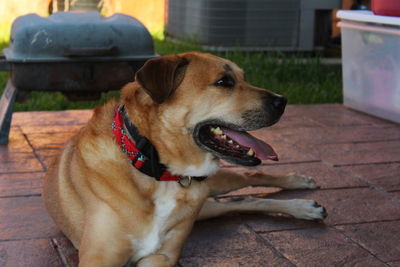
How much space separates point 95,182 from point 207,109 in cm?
58

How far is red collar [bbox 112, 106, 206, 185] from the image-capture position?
9.11 feet

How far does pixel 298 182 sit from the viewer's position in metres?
4.04

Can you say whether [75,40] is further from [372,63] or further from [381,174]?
[372,63]

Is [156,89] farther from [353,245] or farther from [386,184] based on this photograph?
[386,184]

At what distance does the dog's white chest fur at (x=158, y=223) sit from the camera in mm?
2832

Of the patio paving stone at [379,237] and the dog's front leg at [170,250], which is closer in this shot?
the dog's front leg at [170,250]

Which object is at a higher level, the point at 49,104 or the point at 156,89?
the point at 156,89

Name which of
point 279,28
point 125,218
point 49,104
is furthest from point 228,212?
point 279,28

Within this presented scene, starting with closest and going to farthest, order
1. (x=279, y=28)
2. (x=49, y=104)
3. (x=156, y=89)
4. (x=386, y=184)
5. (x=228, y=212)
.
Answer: (x=156, y=89) < (x=228, y=212) < (x=386, y=184) < (x=49, y=104) < (x=279, y=28)

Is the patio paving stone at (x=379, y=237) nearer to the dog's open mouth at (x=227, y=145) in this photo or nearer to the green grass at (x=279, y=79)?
the dog's open mouth at (x=227, y=145)

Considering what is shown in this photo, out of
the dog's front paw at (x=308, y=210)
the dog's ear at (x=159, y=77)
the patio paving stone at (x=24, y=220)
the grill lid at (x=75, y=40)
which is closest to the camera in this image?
the dog's ear at (x=159, y=77)

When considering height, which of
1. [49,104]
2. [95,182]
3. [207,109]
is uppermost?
[207,109]

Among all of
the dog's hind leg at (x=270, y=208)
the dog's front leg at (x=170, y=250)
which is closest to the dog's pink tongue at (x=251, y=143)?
the dog's front leg at (x=170, y=250)

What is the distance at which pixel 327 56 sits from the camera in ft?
29.8
